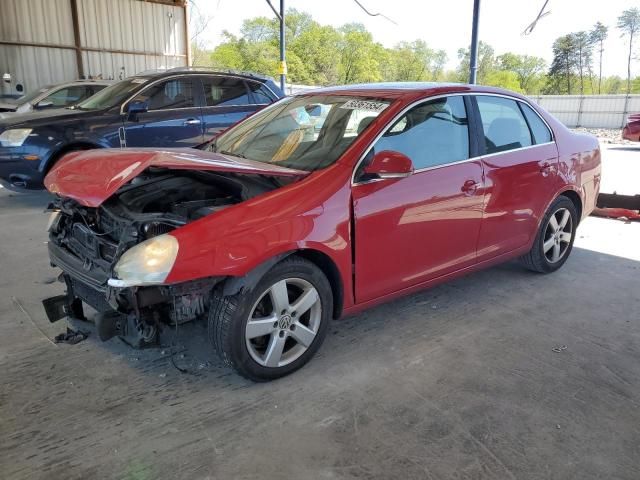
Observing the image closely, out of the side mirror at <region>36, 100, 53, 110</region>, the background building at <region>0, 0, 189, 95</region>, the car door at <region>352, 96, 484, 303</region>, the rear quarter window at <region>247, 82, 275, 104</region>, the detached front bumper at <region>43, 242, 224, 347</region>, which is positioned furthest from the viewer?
the background building at <region>0, 0, 189, 95</region>

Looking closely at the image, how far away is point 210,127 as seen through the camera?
7.47 metres

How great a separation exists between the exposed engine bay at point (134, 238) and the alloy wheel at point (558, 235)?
2.70 m

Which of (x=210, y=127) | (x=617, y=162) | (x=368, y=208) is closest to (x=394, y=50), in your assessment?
(x=617, y=162)

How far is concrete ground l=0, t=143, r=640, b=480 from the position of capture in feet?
7.45

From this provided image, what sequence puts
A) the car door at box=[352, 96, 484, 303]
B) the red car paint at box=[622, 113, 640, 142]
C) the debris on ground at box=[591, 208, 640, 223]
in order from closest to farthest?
the car door at box=[352, 96, 484, 303]
the debris on ground at box=[591, 208, 640, 223]
the red car paint at box=[622, 113, 640, 142]

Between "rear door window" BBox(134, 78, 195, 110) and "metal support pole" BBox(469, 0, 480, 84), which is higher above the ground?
"metal support pole" BBox(469, 0, 480, 84)

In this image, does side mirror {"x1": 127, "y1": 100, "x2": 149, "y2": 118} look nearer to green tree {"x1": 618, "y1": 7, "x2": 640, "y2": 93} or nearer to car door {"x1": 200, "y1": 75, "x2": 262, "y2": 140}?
car door {"x1": 200, "y1": 75, "x2": 262, "y2": 140}

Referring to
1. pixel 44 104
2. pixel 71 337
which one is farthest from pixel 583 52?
pixel 71 337

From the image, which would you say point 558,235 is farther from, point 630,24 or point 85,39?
point 630,24

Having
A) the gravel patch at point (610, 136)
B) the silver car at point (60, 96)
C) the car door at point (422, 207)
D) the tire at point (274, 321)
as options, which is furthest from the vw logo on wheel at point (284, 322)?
the gravel patch at point (610, 136)

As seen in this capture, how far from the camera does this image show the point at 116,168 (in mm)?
2701

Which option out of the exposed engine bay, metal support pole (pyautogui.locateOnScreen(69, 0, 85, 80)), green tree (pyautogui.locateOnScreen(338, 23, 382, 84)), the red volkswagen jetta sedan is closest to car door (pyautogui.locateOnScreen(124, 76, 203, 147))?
the red volkswagen jetta sedan

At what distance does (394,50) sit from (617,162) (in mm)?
65362

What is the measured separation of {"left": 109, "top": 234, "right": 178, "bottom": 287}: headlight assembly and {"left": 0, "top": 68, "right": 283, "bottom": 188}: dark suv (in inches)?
193
